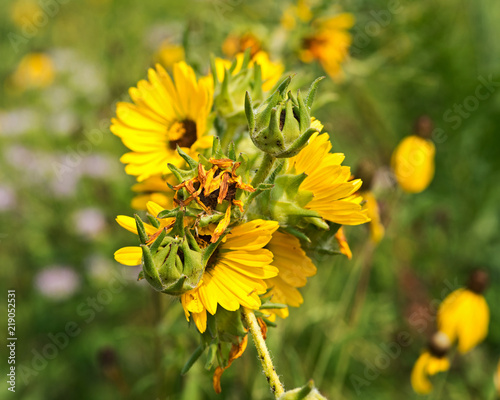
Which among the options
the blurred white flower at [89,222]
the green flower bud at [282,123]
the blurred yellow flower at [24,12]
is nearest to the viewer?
the green flower bud at [282,123]

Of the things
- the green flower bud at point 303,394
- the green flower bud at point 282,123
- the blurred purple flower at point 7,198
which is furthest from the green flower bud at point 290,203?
the blurred purple flower at point 7,198

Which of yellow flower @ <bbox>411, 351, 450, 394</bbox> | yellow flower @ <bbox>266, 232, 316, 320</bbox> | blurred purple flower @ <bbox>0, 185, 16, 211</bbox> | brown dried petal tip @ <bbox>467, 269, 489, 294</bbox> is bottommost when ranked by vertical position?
yellow flower @ <bbox>411, 351, 450, 394</bbox>

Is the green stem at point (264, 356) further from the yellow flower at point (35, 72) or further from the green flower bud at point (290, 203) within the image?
the yellow flower at point (35, 72)

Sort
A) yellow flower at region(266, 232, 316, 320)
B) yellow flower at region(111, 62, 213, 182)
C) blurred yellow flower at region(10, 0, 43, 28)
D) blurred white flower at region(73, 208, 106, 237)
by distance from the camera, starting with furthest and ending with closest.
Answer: blurred yellow flower at region(10, 0, 43, 28) < blurred white flower at region(73, 208, 106, 237) < yellow flower at region(111, 62, 213, 182) < yellow flower at region(266, 232, 316, 320)

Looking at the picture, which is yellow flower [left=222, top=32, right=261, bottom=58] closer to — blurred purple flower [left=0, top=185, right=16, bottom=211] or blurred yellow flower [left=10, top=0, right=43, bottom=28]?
blurred purple flower [left=0, top=185, right=16, bottom=211]

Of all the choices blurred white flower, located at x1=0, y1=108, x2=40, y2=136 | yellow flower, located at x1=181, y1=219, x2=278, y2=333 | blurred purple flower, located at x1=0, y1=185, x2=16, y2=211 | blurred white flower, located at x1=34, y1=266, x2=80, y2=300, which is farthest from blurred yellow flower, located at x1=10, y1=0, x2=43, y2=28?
yellow flower, located at x1=181, y1=219, x2=278, y2=333

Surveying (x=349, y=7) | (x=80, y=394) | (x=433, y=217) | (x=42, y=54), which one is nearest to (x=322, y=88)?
(x=349, y=7)

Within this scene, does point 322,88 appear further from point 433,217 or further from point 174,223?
point 174,223
